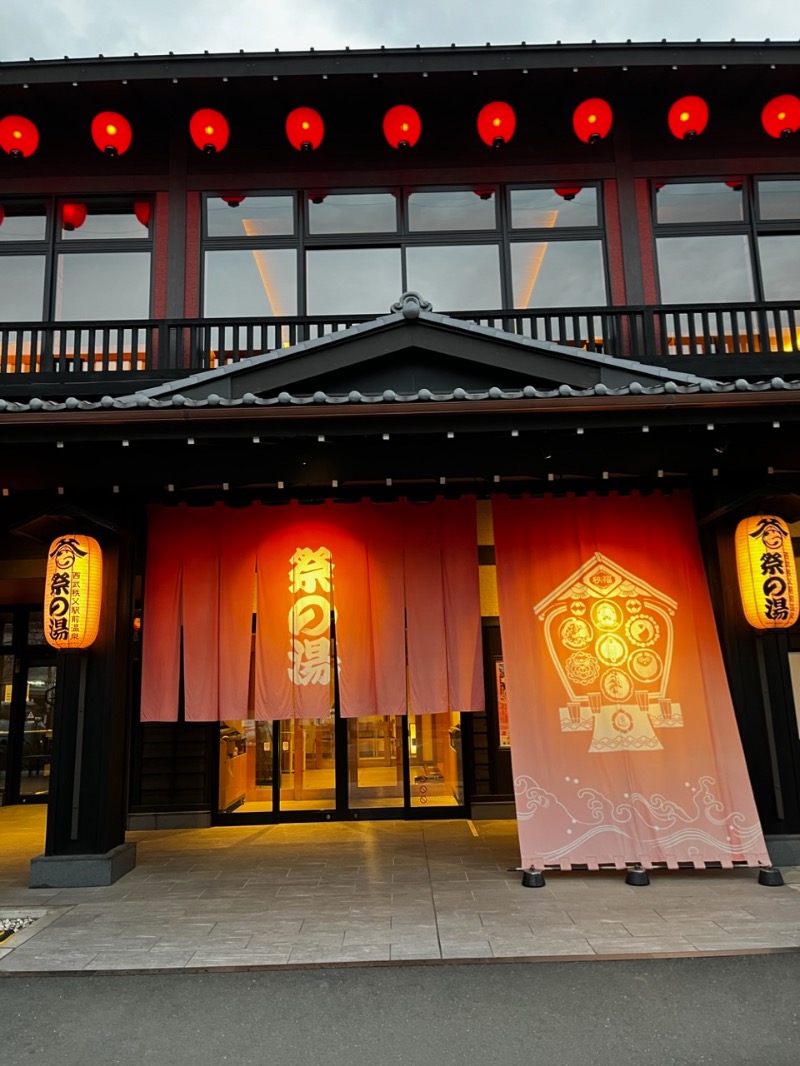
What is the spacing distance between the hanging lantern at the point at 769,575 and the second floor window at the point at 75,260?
8788mm

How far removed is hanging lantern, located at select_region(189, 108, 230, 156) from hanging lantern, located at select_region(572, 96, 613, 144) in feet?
16.9

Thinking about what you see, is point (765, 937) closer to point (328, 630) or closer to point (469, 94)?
point (328, 630)

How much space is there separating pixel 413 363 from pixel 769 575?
447 centimetres

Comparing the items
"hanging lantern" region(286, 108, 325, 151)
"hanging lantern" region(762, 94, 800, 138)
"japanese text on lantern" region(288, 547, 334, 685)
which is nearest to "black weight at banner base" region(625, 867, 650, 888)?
"japanese text on lantern" region(288, 547, 334, 685)

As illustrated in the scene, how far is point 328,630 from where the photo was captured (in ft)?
27.2

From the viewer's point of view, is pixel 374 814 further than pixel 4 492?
Yes

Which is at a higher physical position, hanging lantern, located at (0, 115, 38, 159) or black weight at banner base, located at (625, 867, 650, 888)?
hanging lantern, located at (0, 115, 38, 159)

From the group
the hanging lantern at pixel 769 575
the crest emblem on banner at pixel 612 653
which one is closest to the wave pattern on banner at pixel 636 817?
the crest emblem on banner at pixel 612 653

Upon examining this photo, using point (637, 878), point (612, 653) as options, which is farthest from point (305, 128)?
point (637, 878)

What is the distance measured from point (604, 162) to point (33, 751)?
45.2 ft

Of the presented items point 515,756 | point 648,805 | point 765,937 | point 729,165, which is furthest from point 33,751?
point 729,165

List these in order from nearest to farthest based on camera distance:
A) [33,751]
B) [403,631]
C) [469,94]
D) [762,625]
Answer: [762,625]
[403,631]
[469,94]
[33,751]

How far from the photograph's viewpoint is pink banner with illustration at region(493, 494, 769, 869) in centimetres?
→ 755

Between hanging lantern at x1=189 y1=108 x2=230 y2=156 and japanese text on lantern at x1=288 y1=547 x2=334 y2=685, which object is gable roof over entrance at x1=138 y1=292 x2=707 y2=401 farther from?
hanging lantern at x1=189 y1=108 x2=230 y2=156
